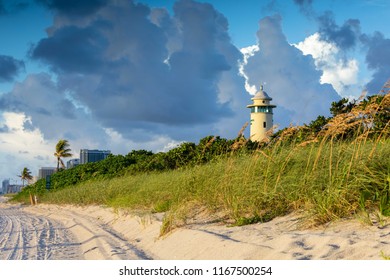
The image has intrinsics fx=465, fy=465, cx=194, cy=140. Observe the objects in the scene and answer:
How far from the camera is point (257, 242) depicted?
19.5 feet

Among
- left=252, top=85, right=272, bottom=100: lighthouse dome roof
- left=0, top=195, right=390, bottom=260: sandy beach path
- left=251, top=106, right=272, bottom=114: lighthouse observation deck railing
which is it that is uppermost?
left=252, top=85, right=272, bottom=100: lighthouse dome roof

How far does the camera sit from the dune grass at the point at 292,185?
6.32 m

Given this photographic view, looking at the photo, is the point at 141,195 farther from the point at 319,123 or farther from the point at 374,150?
the point at 319,123

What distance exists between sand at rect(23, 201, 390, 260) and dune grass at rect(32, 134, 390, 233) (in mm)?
276

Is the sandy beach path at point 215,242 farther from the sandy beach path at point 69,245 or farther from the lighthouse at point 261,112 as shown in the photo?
the lighthouse at point 261,112

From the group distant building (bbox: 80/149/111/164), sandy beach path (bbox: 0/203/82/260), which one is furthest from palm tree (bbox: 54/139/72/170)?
sandy beach path (bbox: 0/203/82/260)

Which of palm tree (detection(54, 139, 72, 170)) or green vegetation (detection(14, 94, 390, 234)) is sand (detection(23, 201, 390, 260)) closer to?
green vegetation (detection(14, 94, 390, 234))

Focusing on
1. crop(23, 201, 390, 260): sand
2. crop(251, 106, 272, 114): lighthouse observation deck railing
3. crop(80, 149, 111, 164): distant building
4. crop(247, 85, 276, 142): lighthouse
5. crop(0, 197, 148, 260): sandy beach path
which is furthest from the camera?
crop(80, 149, 111, 164): distant building

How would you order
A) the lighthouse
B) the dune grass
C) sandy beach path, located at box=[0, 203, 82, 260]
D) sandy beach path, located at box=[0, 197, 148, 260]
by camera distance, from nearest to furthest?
the dune grass, sandy beach path, located at box=[0, 197, 148, 260], sandy beach path, located at box=[0, 203, 82, 260], the lighthouse

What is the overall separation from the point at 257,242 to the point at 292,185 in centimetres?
157

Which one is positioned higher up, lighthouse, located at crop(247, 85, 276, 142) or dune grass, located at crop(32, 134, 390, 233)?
lighthouse, located at crop(247, 85, 276, 142)

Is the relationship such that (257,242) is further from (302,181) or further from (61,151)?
(61,151)

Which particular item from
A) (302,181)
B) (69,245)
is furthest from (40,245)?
(302,181)

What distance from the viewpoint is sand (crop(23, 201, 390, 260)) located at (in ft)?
16.6
